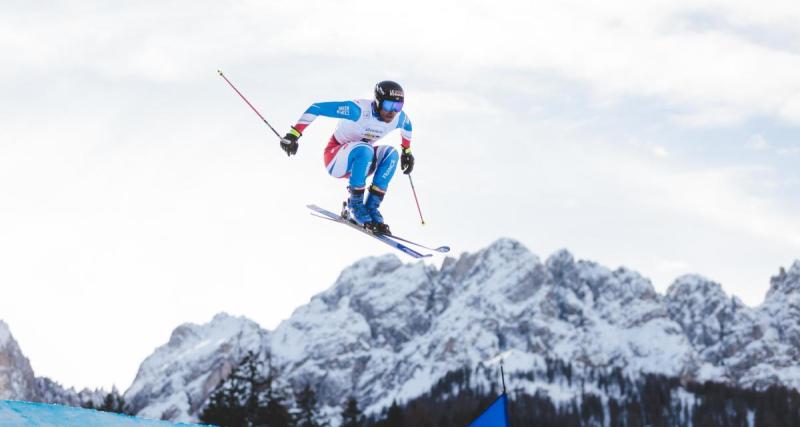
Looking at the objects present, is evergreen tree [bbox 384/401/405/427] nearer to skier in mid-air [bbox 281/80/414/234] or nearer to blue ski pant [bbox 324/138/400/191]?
skier in mid-air [bbox 281/80/414/234]

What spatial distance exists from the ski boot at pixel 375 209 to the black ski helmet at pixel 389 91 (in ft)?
4.38

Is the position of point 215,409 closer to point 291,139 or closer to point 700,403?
point 291,139

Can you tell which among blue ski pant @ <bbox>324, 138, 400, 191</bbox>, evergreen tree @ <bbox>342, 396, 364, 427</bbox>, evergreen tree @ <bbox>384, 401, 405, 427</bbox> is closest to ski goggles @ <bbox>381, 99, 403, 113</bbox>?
blue ski pant @ <bbox>324, 138, 400, 191</bbox>

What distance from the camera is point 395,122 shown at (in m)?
11.2

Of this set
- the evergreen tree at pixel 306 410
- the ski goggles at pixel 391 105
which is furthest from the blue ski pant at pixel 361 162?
the evergreen tree at pixel 306 410

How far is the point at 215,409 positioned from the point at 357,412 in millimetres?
10484

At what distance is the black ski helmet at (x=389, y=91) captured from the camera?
411 inches

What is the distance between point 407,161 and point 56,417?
7217mm

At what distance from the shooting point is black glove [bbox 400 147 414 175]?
39.7 ft

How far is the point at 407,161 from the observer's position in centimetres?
1212

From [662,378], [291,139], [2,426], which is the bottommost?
[2,426]

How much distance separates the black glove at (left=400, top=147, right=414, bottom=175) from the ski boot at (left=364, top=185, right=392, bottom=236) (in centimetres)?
85

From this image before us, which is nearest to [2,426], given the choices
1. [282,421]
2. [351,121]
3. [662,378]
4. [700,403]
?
[351,121]

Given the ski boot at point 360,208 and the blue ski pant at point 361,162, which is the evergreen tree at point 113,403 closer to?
the ski boot at point 360,208
